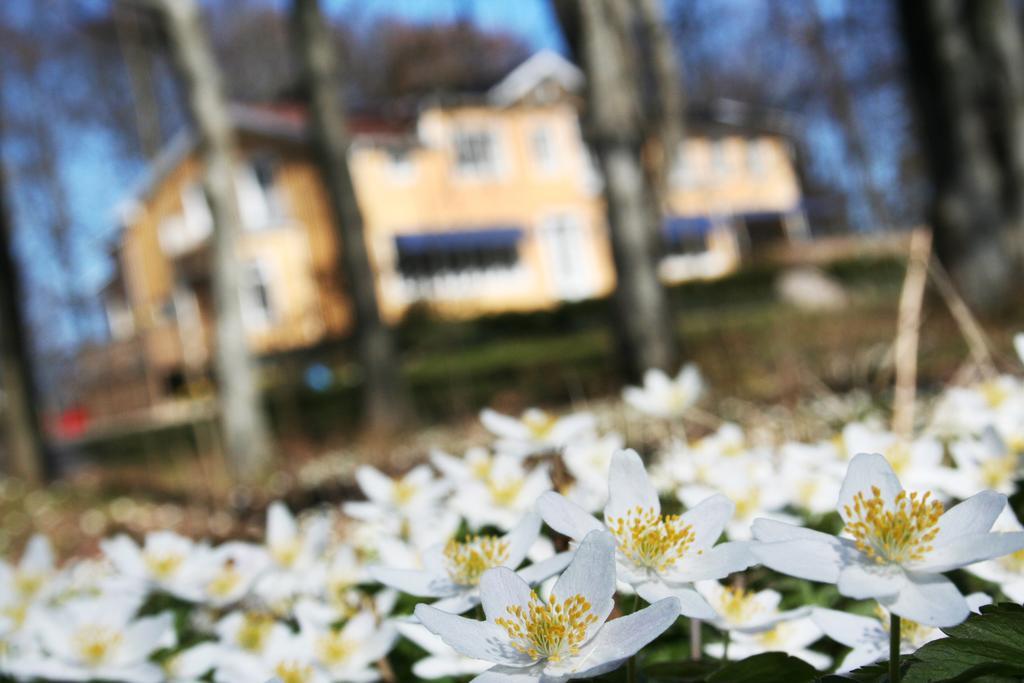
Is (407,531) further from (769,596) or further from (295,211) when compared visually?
(295,211)

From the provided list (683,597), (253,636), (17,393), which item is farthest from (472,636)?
(17,393)

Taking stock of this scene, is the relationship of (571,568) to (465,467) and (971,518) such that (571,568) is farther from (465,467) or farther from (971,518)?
(465,467)

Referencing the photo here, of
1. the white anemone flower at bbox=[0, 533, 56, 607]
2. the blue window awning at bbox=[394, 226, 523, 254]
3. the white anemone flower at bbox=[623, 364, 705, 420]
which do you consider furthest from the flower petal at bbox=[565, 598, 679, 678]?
the blue window awning at bbox=[394, 226, 523, 254]

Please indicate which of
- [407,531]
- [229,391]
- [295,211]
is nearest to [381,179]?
[295,211]

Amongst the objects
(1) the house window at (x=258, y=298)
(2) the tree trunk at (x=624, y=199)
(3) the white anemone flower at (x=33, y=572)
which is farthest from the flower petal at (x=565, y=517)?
(1) the house window at (x=258, y=298)

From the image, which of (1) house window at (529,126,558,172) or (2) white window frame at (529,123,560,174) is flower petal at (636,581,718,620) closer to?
(2) white window frame at (529,123,560,174)

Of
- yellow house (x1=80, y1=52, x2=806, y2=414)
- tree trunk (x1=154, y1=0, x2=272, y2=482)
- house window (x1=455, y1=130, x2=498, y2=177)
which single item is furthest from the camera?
house window (x1=455, y1=130, x2=498, y2=177)
